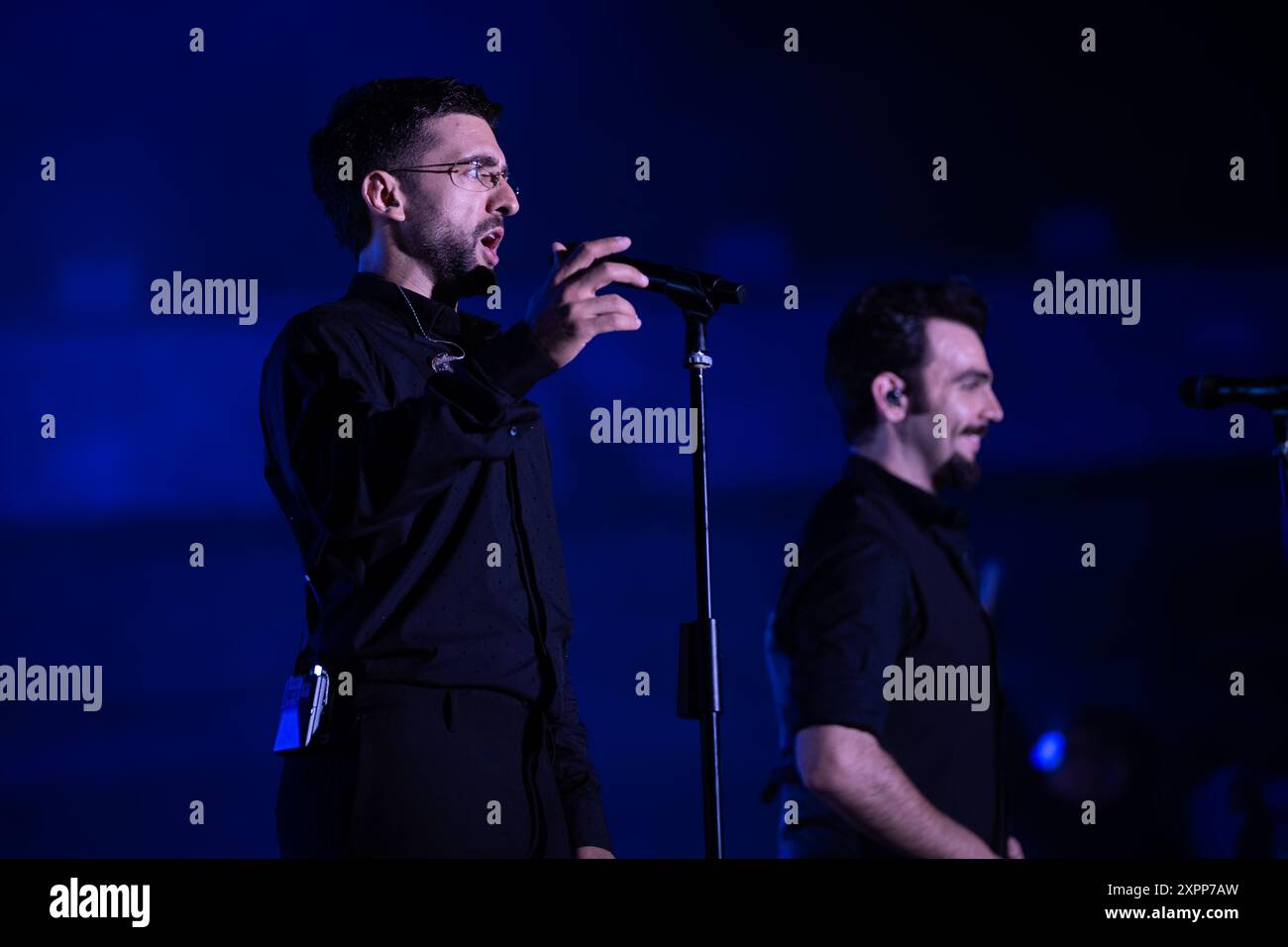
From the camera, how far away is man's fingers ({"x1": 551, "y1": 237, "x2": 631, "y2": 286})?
172cm

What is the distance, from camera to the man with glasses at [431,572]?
165cm

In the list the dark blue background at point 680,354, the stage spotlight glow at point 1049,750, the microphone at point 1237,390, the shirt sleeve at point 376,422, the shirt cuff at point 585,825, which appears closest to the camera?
the shirt sleeve at point 376,422

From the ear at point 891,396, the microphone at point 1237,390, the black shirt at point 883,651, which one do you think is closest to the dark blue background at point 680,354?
the ear at point 891,396

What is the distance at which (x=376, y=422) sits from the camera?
5.42 feet

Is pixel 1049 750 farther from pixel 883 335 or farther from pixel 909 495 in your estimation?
pixel 883 335

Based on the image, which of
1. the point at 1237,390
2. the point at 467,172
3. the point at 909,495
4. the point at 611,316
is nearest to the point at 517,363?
the point at 611,316

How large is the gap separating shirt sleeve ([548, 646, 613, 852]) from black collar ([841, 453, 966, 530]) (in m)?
0.67

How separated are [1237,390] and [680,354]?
0.97 metres

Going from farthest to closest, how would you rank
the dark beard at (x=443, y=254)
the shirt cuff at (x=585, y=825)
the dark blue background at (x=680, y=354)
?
1. the dark blue background at (x=680, y=354)
2. the dark beard at (x=443, y=254)
3. the shirt cuff at (x=585, y=825)

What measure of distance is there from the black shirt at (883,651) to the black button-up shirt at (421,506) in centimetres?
37

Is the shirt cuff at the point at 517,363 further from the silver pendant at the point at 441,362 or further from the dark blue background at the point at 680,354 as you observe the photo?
the dark blue background at the point at 680,354

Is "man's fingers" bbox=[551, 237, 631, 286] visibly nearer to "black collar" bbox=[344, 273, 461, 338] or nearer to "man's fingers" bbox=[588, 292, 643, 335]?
"man's fingers" bbox=[588, 292, 643, 335]
